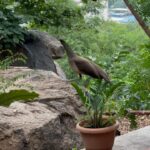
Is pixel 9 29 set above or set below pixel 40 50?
above

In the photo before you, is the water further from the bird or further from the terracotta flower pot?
the terracotta flower pot

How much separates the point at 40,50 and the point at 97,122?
9.54 feet

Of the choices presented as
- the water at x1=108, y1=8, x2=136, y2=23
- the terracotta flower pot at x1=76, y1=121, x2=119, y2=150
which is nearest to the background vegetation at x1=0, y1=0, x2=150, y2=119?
the water at x1=108, y1=8, x2=136, y2=23

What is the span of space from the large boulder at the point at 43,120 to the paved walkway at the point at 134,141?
0.47 meters

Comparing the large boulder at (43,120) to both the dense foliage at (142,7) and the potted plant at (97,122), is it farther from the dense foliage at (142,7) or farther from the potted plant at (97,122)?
the dense foliage at (142,7)

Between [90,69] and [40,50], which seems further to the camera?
[40,50]

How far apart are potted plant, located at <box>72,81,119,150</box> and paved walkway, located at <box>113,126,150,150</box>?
0.20 metres

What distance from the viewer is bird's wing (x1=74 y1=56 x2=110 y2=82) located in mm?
2371

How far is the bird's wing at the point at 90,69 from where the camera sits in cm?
237

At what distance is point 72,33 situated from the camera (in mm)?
6066

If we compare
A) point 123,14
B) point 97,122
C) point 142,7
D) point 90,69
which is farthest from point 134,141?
point 123,14

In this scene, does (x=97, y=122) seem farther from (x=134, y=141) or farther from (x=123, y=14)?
(x=123, y=14)

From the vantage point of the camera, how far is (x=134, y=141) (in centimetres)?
253

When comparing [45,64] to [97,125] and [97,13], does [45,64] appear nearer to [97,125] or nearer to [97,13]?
[97,13]
